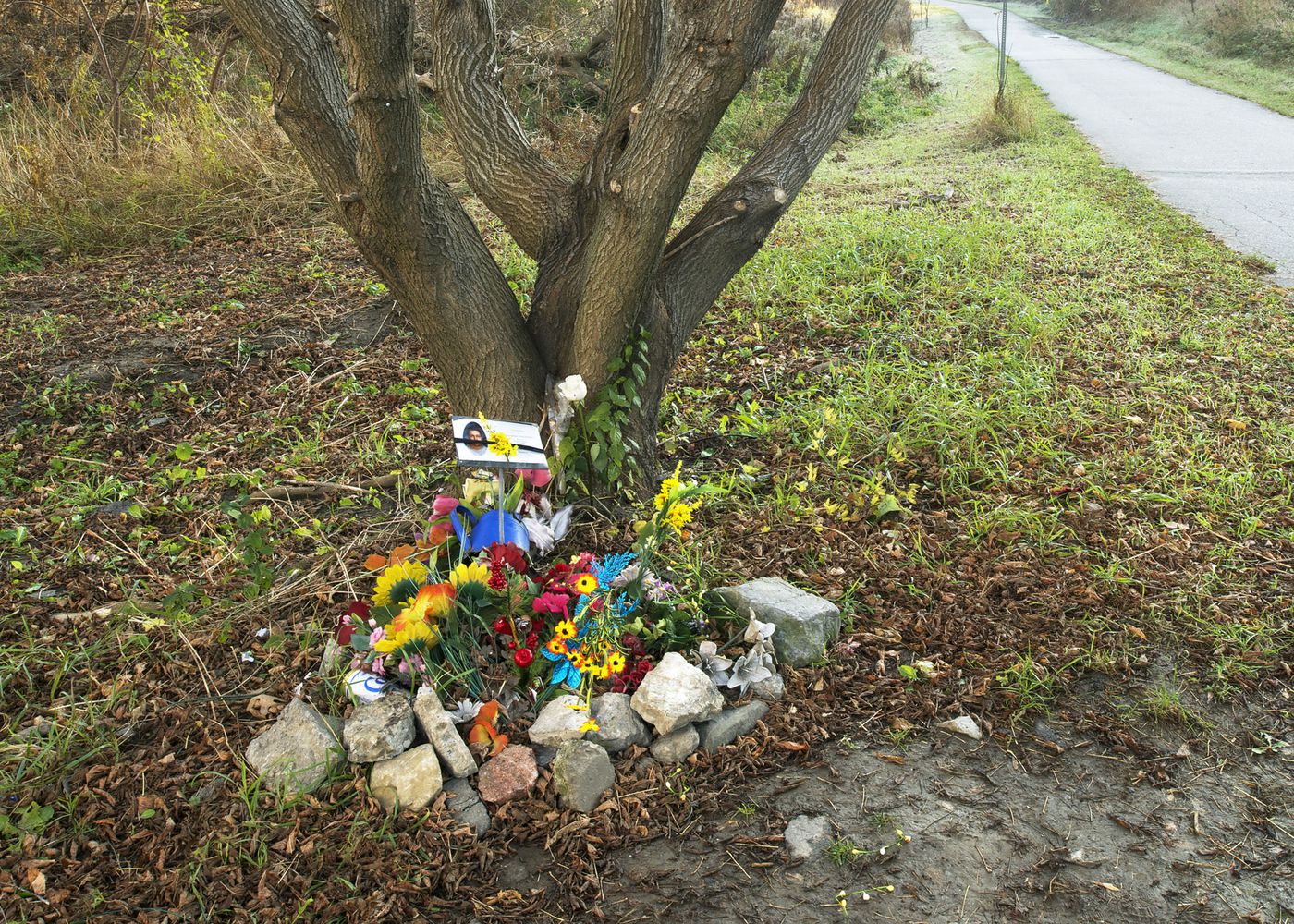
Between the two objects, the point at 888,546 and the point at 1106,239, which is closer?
the point at 888,546

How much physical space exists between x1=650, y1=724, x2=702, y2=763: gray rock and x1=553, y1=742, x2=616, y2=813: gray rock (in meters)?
0.16

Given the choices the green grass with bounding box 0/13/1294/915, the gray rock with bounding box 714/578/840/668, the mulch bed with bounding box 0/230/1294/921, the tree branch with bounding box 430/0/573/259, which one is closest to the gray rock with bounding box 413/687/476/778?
the mulch bed with bounding box 0/230/1294/921

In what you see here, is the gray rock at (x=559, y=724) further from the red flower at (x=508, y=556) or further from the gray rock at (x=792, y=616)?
the gray rock at (x=792, y=616)

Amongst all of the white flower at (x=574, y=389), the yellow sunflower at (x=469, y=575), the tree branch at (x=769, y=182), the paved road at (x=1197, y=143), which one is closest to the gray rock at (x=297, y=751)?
the yellow sunflower at (x=469, y=575)

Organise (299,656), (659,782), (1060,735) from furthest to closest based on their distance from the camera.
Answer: (299,656), (1060,735), (659,782)

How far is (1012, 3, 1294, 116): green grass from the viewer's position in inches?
532

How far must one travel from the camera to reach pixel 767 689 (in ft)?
8.46

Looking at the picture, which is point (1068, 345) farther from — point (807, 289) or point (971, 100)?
point (971, 100)

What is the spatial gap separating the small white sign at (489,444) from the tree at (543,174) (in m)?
0.45

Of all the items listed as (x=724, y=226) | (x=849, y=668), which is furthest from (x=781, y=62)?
(x=849, y=668)

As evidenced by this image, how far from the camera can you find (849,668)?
8.86 feet

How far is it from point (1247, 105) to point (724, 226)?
41.6ft

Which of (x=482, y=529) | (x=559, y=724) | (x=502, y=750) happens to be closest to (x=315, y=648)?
(x=482, y=529)

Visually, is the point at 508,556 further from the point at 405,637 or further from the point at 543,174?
the point at 543,174
